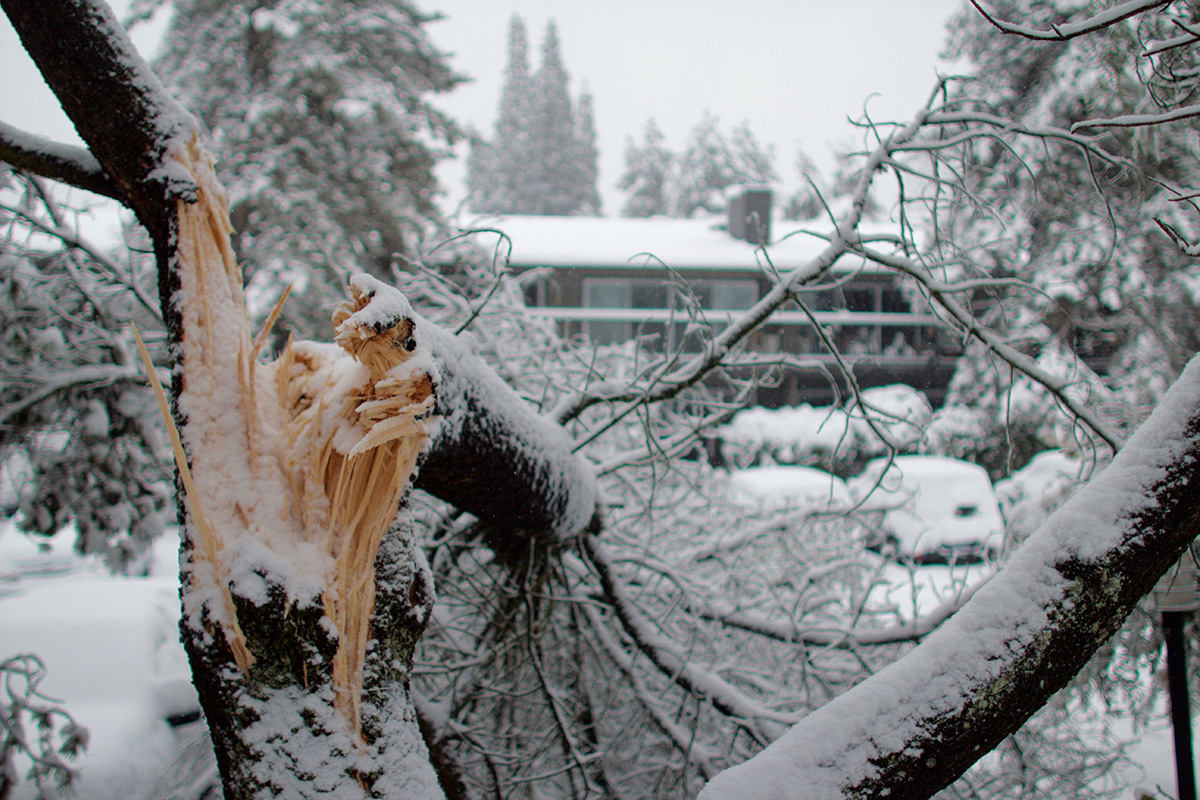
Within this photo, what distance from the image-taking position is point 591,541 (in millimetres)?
2416

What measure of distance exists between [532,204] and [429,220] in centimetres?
1491

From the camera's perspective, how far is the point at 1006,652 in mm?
1071

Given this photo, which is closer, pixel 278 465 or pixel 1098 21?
pixel 1098 21

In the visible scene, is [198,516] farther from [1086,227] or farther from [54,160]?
[1086,227]

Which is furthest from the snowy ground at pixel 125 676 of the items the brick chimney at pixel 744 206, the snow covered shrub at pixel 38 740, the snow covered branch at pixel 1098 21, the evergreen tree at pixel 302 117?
the brick chimney at pixel 744 206

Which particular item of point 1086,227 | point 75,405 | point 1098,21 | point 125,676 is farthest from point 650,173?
point 1098,21

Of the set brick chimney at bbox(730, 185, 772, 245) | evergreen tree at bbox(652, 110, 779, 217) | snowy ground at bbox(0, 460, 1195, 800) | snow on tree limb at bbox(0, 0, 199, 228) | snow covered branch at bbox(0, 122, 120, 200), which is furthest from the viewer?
evergreen tree at bbox(652, 110, 779, 217)

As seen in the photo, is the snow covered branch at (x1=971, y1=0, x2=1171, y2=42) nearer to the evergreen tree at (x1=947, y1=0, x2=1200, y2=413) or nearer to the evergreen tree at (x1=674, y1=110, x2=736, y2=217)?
the evergreen tree at (x1=947, y1=0, x2=1200, y2=413)

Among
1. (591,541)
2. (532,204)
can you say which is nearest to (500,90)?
(532,204)

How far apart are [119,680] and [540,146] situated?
22.0m

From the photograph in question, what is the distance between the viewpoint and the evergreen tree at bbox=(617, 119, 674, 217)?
92.7ft

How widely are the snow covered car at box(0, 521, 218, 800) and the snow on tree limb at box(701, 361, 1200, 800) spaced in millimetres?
2207

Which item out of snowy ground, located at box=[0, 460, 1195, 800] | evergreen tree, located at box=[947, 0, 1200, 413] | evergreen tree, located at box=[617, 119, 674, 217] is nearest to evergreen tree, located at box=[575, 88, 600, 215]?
evergreen tree, located at box=[617, 119, 674, 217]

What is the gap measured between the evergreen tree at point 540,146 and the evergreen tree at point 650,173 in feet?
16.4
